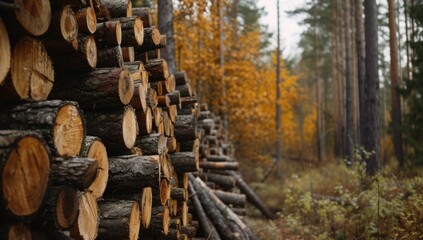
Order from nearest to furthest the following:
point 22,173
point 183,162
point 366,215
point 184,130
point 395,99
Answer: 1. point 22,173
2. point 183,162
3. point 184,130
4. point 366,215
5. point 395,99

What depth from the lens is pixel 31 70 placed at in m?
2.79

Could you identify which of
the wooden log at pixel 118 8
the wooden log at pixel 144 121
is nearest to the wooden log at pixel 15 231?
the wooden log at pixel 144 121

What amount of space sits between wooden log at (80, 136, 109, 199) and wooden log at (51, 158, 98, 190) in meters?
0.39

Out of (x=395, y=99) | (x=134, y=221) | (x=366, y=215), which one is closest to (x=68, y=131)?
(x=134, y=221)

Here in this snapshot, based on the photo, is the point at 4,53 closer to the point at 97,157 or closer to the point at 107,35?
the point at 97,157

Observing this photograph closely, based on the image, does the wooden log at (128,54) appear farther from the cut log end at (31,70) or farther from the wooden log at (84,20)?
the cut log end at (31,70)

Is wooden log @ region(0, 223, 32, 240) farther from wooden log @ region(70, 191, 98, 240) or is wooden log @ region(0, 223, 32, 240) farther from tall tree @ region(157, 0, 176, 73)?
tall tree @ region(157, 0, 176, 73)

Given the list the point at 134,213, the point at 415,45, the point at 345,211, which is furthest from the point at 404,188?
the point at 134,213

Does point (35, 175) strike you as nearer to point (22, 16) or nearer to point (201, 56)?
point (22, 16)

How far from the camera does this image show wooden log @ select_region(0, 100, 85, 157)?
2.56 m

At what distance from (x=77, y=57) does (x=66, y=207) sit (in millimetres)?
1450

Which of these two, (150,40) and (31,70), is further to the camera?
(150,40)

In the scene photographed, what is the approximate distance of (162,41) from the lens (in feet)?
18.5

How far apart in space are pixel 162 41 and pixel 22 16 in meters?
3.21
